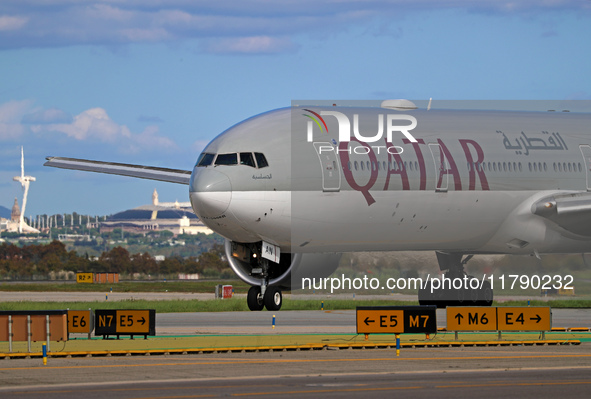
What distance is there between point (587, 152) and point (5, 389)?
21.4m

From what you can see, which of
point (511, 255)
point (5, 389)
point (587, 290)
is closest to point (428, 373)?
point (5, 389)

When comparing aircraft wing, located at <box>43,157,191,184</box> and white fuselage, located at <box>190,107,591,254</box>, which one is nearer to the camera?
white fuselage, located at <box>190,107,591,254</box>

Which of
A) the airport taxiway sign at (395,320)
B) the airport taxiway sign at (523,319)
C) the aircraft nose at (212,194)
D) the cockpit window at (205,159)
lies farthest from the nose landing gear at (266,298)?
the airport taxiway sign at (523,319)

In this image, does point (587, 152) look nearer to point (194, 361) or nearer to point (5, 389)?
point (194, 361)

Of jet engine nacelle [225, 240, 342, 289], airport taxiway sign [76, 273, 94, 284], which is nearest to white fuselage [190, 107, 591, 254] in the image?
jet engine nacelle [225, 240, 342, 289]

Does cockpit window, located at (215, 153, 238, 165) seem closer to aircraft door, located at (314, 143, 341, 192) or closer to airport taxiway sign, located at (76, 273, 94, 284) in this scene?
aircraft door, located at (314, 143, 341, 192)

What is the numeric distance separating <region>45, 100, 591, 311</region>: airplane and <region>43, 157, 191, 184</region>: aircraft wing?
5239 mm

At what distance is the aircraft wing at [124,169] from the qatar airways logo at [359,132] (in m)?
6.89

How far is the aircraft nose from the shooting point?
26.6 metres

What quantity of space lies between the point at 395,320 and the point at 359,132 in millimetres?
6429

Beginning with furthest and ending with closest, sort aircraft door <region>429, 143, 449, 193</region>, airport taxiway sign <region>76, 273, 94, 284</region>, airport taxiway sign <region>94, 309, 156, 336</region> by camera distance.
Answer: airport taxiway sign <region>76, 273, 94, 284</region>
aircraft door <region>429, 143, 449, 193</region>
airport taxiway sign <region>94, 309, 156, 336</region>

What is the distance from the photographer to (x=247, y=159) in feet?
89.7

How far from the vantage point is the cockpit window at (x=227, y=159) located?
89.5ft

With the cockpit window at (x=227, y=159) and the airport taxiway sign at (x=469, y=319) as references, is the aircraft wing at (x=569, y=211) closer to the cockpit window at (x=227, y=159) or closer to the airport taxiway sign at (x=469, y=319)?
the airport taxiway sign at (x=469, y=319)
